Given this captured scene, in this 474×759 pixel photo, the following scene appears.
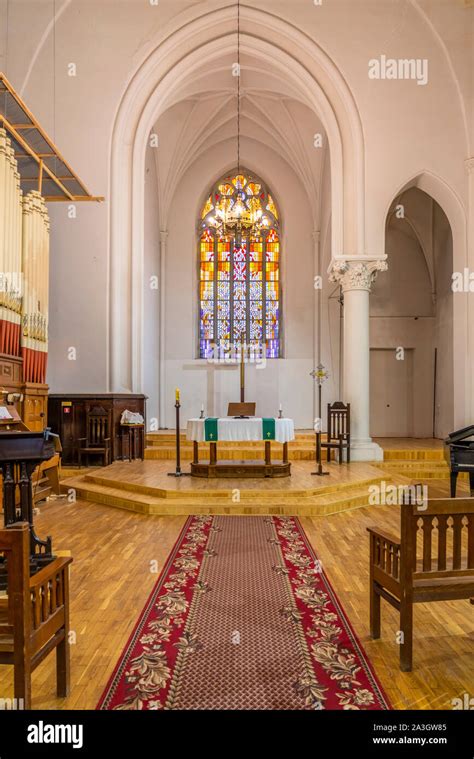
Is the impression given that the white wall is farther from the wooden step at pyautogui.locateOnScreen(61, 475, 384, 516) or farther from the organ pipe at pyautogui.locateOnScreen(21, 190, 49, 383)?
the wooden step at pyautogui.locateOnScreen(61, 475, 384, 516)

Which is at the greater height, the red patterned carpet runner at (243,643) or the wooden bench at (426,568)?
the wooden bench at (426,568)

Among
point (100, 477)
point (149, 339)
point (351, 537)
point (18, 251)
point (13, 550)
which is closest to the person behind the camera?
point (13, 550)

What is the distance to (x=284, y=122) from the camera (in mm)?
13539

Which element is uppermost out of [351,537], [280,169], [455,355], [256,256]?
[280,169]

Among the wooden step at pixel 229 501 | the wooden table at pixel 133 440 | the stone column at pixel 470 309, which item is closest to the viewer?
the wooden step at pixel 229 501

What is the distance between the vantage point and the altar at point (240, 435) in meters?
8.00

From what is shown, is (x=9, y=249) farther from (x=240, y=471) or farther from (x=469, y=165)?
(x=469, y=165)

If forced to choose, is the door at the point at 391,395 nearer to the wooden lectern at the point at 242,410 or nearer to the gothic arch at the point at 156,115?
the gothic arch at the point at 156,115

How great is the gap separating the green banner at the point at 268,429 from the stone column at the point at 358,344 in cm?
252

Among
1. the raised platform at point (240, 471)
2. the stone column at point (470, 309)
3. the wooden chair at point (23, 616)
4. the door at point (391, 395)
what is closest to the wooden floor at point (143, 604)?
the wooden chair at point (23, 616)

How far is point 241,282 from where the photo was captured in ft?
49.0

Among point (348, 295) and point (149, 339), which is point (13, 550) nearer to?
point (348, 295)
